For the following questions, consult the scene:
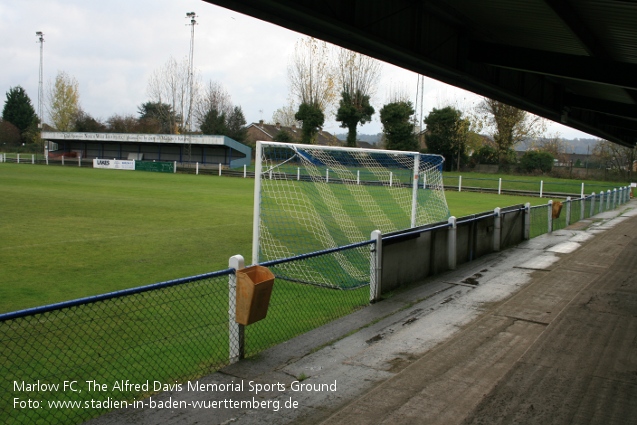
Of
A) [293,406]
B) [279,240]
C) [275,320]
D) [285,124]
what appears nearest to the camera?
[293,406]

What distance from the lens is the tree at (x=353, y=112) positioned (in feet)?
186

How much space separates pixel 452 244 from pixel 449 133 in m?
48.7

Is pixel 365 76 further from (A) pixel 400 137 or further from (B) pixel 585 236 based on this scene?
(B) pixel 585 236

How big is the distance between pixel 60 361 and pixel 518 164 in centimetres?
5537

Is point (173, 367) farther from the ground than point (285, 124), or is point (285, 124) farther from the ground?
point (285, 124)

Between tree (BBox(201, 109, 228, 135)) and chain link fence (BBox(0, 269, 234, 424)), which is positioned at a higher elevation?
tree (BBox(201, 109, 228, 135))

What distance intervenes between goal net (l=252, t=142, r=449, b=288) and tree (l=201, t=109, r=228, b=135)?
4661cm

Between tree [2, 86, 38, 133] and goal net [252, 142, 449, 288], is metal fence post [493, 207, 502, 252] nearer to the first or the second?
goal net [252, 142, 449, 288]

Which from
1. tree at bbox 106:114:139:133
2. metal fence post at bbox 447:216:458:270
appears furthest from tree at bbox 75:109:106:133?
metal fence post at bbox 447:216:458:270

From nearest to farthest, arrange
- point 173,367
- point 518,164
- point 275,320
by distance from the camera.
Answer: point 173,367 < point 275,320 < point 518,164

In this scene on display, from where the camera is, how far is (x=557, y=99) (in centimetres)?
1669

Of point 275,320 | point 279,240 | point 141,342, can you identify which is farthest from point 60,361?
point 279,240

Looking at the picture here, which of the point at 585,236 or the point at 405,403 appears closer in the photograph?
the point at 405,403

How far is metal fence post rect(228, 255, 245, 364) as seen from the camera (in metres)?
6.00
